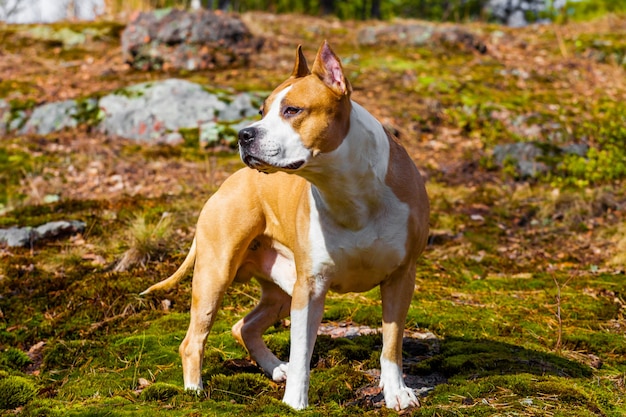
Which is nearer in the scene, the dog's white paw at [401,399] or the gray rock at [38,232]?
the dog's white paw at [401,399]

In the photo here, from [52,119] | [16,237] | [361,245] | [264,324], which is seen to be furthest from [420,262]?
[52,119]

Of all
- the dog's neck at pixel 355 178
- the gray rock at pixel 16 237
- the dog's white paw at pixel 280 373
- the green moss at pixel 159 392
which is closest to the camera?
the dog's neck at pixel 355 178

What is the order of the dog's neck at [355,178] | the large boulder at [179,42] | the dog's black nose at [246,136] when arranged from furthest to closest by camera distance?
the large boulder at [179,42], the dog's neck at [355,178], the dog's black nose at [246,136]

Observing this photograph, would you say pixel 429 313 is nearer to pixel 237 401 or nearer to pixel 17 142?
pixel 237 401

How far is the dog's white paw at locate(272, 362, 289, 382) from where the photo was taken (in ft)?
13.6

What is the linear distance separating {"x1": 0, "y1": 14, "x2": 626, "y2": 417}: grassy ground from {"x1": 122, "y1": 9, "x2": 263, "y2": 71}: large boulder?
1.61 ft

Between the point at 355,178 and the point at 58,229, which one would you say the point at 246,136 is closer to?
the point at 355,178

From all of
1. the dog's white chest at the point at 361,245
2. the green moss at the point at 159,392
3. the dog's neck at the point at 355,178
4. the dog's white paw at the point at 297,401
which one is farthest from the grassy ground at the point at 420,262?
the dog's neck at the point at 355,178

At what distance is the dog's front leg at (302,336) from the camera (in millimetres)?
3490

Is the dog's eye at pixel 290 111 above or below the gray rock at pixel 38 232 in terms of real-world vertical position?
above

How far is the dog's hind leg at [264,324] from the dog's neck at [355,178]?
1143mm

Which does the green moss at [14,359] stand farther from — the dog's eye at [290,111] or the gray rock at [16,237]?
the dog's eye at [290,111]

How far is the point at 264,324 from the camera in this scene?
4.45 meters

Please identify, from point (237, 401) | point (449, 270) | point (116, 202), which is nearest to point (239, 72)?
point (116, 202)
